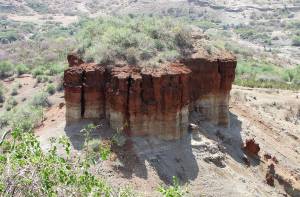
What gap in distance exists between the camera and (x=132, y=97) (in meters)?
20.4

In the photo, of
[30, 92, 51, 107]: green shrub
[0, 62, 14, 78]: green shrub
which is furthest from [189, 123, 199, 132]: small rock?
[0, 62, 14, 78]: green shrub

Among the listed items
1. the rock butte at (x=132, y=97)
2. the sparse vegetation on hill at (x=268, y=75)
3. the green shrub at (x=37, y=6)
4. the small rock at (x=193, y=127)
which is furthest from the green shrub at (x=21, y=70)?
the green shrub at (x=37, y=6)

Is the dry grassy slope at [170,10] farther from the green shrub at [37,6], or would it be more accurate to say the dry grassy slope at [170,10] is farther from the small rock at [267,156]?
the small rock at [267,156]

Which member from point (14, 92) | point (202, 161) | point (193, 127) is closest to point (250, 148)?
point (193, 127)

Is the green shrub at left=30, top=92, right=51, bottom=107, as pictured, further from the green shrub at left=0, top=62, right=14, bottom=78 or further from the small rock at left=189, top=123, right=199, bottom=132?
the small rock at left=189, top=123, right=199, bottom=132

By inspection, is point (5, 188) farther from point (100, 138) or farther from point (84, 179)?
point (100, 138)

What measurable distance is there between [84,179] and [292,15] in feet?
389

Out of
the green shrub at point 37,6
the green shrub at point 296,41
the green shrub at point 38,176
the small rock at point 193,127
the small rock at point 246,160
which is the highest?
the green shrub at point 38,176

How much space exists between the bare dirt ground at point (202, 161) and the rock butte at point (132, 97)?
0.45 m

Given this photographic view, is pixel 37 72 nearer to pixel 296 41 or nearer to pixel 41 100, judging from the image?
pixel 41 100

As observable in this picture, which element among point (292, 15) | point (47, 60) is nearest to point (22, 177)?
point (47, 60)

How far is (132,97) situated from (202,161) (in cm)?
369

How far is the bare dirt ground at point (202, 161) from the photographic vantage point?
1984 cm

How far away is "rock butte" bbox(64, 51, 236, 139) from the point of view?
67.2 ft
